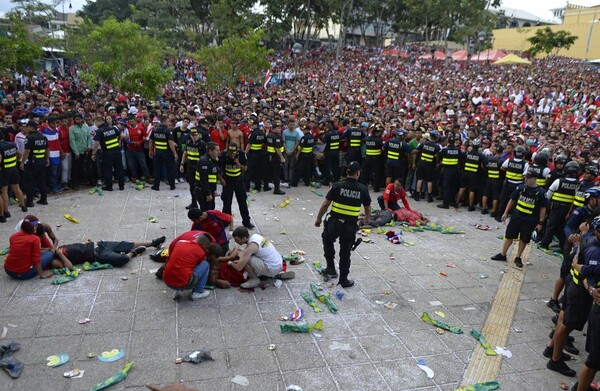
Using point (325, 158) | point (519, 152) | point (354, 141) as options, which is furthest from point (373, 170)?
point (519, 152)

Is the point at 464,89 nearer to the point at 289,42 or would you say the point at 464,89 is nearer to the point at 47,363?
the point at 47,363

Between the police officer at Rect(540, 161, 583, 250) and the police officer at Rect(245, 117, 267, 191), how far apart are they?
21.2 ft

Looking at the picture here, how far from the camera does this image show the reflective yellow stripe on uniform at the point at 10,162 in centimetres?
830

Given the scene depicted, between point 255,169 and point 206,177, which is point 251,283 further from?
point 255,169

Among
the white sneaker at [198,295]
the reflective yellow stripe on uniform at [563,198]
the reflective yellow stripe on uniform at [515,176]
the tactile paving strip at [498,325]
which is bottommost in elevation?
the tactile paving strip at [498,325]

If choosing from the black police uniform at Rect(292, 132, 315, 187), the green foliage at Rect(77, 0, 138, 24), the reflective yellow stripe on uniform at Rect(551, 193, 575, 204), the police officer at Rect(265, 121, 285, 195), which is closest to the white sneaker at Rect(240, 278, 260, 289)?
the police officer at Rect(265, 121, 285, 195)

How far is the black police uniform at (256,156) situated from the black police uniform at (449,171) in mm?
4482

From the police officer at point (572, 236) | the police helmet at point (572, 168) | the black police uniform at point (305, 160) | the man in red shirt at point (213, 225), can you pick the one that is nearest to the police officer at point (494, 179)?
the police helmet at point (572, 168)

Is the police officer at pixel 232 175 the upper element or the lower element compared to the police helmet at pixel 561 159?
lower

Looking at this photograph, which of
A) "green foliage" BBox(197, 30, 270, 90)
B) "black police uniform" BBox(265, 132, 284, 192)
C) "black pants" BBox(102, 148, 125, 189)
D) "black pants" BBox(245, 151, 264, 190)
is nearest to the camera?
"black pants" BBox(102, 148, 125, 189)

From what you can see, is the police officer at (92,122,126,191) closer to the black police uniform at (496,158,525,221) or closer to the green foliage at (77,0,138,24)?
the black police uniform at (496,158,525,221)

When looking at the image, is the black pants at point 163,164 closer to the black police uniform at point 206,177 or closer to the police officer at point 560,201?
the black police uniform at point 206,177

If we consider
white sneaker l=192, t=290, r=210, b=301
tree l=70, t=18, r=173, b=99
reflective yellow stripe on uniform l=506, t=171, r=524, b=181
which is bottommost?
white sneaker l=192, t=290, r=210, b=301

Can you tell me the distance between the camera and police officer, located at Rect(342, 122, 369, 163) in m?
12.5
